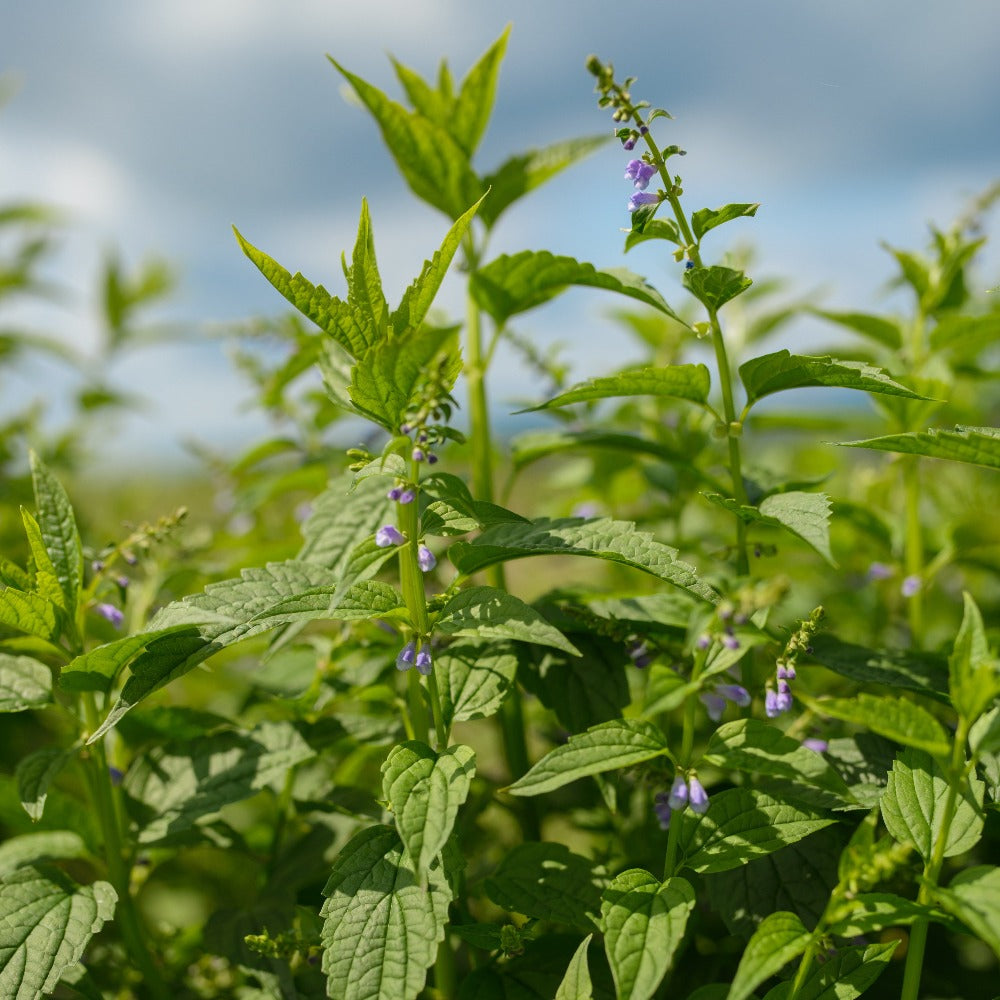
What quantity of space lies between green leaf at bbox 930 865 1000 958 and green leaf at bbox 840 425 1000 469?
0.62m

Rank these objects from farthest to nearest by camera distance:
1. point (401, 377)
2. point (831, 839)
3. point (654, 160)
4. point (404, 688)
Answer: point (404, 688) → point (831, 839) → point (654, 160) → point (401, 377)

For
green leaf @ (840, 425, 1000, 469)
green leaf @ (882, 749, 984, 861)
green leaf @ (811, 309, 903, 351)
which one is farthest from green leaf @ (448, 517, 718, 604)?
green leaf @ (811, 309, 903, 351)

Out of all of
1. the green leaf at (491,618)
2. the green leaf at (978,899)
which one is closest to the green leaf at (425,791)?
the green leaf at (491,618)

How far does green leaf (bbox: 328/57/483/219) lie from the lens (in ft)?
7.05

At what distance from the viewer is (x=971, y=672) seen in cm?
128

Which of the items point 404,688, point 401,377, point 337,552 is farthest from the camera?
point 404,688

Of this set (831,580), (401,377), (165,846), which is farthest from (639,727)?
(831,580)

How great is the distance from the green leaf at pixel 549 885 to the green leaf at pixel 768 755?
1.25 ft

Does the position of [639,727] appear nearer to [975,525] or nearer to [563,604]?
[563,604]

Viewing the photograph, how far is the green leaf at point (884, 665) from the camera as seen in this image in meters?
1.68

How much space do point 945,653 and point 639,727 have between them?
837mm

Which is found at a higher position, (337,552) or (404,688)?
(337,552)

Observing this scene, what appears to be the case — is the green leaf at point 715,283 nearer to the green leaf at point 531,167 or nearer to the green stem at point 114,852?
the green leaf at point 531,167

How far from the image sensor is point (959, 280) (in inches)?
94.3
